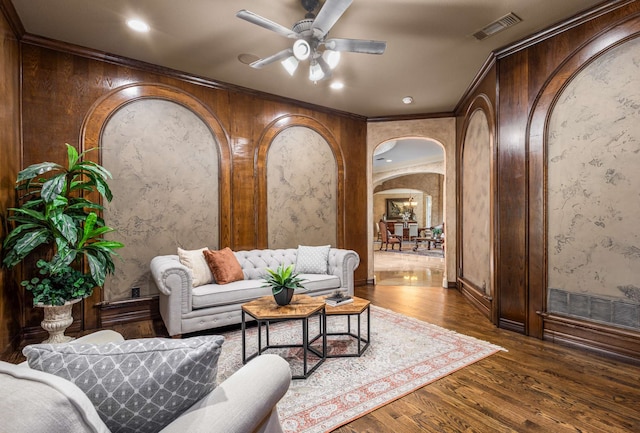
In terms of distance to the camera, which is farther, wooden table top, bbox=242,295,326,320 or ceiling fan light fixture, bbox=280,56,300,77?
ceiling fan light fixture, bbox=280,56,300,77

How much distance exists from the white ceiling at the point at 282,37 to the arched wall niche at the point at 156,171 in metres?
0.56

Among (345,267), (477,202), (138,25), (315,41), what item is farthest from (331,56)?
(477,202)

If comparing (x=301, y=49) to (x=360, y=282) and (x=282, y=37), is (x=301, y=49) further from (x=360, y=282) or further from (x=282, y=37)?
(x=360, y=282)

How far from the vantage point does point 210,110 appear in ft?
13.8

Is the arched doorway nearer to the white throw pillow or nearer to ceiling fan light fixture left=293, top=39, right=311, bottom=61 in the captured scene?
the white throw pillow

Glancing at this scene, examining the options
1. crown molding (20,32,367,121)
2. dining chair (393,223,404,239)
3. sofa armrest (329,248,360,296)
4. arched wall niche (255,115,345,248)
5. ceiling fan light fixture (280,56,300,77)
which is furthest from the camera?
dining chair (393,223,404,239)

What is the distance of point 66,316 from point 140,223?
1189mm

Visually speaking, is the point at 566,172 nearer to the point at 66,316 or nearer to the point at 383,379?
the point at 383,379

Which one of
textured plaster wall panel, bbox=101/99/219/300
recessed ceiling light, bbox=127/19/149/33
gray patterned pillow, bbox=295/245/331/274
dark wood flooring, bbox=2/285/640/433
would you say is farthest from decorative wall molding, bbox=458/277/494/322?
recessed ceiling light, bbox=127/19/149/33

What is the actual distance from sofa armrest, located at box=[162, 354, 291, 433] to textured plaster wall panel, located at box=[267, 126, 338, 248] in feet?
11.8

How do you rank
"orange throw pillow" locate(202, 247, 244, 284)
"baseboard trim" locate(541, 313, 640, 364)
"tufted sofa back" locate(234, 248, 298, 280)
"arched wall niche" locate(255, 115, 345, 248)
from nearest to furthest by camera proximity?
"baseboard trim" locate(541, 313, 640, 364) → "orange throw pillow" locate(202, 247, 244, 284) → "tufted sofa back" locate(234, 248, 298, 280) → "arched wall niche" locate(255, 115, 345, 248)

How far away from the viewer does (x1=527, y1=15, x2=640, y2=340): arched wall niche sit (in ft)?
8.52

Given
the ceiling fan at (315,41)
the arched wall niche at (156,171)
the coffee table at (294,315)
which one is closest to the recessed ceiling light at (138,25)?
the arched wall niche at (156,171)

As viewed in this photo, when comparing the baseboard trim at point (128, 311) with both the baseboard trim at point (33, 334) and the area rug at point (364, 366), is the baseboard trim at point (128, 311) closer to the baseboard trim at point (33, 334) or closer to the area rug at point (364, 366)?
the baseboard trim at point (33, 334)
